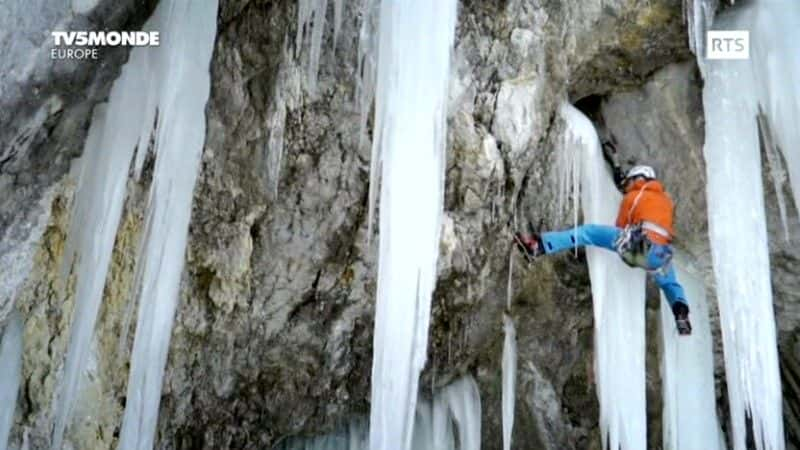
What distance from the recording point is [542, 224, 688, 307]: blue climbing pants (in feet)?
15.4

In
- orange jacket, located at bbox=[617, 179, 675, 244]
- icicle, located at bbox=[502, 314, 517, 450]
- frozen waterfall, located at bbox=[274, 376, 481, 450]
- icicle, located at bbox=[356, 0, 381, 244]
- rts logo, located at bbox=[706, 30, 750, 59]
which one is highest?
rts logo, located at bbox=[706, 30, 750, 59]

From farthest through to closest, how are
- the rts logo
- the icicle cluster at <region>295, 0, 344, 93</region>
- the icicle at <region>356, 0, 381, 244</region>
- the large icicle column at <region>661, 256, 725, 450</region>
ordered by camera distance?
the large icicle column at <region>661, 256, 725, 450</region> → the rts logo → the icicle at <region>356, 0, 381, 244</region> → the icicle cluster at <region>295, 0, 344, 93</region>

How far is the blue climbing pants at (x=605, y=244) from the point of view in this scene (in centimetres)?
468

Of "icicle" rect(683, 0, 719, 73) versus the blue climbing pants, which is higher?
"icicle" rect(683, 0, 719, 73)

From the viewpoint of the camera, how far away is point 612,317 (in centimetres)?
490

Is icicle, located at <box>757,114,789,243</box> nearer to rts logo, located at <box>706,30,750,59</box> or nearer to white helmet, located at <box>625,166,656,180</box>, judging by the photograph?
rts logo, located at <box>706,30,750,59</box>

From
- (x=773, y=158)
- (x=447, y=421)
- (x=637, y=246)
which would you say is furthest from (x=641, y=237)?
(x=447, y=421)

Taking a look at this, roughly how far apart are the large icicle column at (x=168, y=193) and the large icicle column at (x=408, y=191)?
0.93 meters

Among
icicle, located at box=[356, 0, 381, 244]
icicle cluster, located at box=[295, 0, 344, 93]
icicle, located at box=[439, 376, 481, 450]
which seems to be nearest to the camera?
icicle cluster, located at box=[295, 0, 344, 93]

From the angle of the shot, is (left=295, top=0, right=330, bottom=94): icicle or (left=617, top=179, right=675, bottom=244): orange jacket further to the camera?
(left=617, top=179, right=675, bottom=244): orange jacket

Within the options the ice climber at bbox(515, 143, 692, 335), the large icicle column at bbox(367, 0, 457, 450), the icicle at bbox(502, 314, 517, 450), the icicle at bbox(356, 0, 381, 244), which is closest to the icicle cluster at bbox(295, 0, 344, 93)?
the icicle at bbox(356, 0, 381, 244)

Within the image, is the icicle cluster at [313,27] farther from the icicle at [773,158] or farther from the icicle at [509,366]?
the icicle at [773,158]

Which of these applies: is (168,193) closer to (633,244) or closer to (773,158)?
(633,244)

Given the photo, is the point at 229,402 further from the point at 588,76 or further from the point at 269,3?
the point at 588,76
